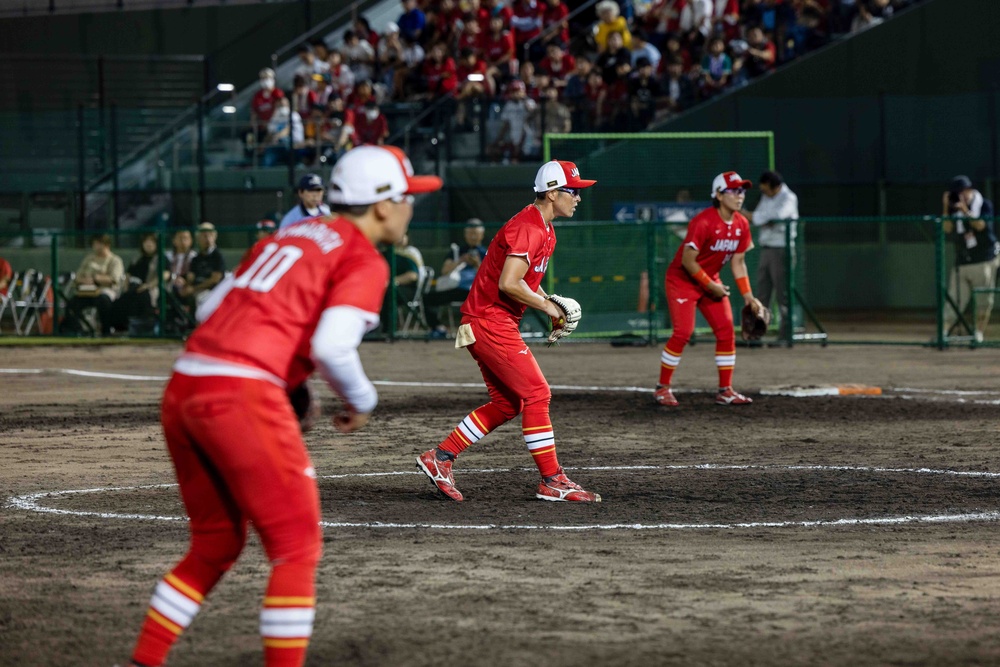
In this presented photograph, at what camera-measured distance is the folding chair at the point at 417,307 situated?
2309 cm

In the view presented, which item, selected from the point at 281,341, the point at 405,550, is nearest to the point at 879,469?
the point at 405,550

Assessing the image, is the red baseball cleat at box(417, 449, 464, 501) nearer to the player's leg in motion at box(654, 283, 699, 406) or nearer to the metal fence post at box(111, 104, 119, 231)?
the player's leg in motion at box(654, 283, 699, 406)

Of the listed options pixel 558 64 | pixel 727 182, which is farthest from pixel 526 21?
pixel 727 182

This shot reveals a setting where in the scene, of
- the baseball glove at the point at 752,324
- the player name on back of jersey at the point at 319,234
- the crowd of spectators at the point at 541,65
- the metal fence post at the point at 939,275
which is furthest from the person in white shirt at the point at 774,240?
the player name on back of jersey at the point at 319,234

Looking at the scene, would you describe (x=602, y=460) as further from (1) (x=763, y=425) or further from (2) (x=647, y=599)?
(2) (x=647, y=599)

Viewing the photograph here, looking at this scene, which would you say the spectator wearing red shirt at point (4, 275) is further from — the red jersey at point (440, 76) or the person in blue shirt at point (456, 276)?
the red jersey at point (440, 76)

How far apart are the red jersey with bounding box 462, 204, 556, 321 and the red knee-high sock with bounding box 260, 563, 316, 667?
185 inches

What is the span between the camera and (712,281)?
14516mm

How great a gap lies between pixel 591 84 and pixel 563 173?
1683cm

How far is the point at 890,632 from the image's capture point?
20.4ft

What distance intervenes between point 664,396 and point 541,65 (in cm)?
1417

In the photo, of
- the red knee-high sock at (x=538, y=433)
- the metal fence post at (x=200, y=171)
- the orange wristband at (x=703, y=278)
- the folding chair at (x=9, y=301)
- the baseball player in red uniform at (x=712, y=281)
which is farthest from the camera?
the metal fence post at (x=200, y=171)

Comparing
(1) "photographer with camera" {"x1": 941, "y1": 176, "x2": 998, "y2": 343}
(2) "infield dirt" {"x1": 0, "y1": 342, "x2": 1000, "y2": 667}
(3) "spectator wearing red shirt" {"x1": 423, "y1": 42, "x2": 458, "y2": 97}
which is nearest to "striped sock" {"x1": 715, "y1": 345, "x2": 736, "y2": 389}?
(2) "infield dirt" {"x1": 0, "y1": 342, "x2": 1000, "y2": 667}

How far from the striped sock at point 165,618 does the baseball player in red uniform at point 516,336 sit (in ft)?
14.1
